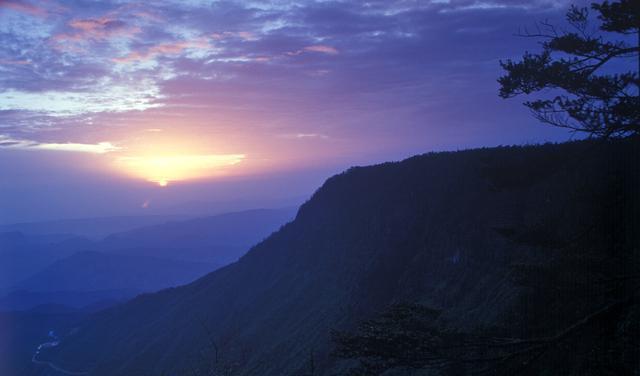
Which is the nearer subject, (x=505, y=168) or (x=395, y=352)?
(x=395, y=352)

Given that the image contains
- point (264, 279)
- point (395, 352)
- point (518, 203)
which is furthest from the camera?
point (264, 279)

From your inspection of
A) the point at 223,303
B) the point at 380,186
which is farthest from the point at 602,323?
the point at 223,303

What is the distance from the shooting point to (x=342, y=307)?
4406 centimetres

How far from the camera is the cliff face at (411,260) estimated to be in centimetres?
1172

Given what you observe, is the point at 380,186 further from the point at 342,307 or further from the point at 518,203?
the point at 518,203

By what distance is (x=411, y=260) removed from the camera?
39.3 meters

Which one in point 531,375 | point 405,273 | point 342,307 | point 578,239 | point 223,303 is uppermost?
point 578,239

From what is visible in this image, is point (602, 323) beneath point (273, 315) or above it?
above

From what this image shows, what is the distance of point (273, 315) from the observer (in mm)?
53312

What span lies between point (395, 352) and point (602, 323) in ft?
13.9

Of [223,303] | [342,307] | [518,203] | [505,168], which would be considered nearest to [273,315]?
[342,307]

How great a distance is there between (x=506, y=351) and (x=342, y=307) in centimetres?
3568

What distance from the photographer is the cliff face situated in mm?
11719

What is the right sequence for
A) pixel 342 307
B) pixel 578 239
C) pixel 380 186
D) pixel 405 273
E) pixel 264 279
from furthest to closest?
pixel 264 279
pixel 380 186
pixel 342 307
pixel 405 273
pixel 578 239
